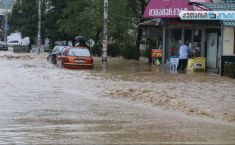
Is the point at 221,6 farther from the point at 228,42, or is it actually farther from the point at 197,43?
the point at 197,43

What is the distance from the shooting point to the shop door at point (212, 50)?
107ft

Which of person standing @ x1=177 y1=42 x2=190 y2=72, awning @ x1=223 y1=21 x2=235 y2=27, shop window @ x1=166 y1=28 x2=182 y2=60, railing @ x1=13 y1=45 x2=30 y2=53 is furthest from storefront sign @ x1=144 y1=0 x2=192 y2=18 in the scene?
railing @ x1=13 y1=45 x2=30 y2=53

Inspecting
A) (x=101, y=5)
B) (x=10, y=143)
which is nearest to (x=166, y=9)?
(x=101, y=5)

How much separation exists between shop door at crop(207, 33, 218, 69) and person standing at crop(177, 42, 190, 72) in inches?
52.1

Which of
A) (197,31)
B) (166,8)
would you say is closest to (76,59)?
(166,8)

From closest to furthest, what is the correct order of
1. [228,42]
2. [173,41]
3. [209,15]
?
[209,15], [228,42], [173,41]

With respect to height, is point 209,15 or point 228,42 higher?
point 209,15

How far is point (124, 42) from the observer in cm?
5569

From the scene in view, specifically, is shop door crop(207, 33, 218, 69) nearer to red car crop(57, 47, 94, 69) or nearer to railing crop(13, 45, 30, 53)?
red car crop(57, 47, 94, 69)

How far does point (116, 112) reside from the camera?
48.5 feet

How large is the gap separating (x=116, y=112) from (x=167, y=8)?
20269mm

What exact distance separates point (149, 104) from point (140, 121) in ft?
11.4

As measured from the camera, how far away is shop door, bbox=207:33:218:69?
32.5 m

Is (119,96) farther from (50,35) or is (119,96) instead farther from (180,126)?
(50,35)
